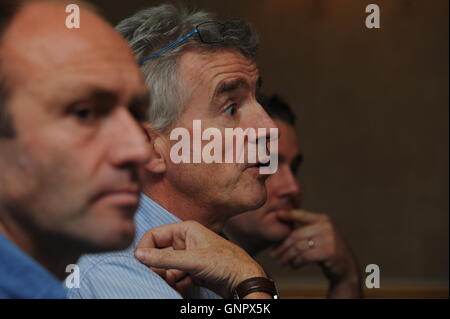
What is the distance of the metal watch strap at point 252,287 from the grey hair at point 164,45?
0.22 meters

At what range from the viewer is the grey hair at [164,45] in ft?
3.27

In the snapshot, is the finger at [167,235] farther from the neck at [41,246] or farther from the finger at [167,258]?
the neck at [41,246]

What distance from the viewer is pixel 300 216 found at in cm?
127

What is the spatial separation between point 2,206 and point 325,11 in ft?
1.90

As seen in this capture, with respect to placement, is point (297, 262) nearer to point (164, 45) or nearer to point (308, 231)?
point (308, 231)

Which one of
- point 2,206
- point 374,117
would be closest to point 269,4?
point 374,117

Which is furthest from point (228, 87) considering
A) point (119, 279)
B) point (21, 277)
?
point (21, 277)

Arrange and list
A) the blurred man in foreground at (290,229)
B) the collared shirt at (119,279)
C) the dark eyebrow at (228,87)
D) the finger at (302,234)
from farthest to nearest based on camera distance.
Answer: the finger at (302,234) → the blurred man in foreground at (290,229) → the dark eyebrow at (228,87) → the collared shirt at (119,279)

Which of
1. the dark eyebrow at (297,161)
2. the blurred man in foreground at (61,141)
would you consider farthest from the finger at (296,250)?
the blurred man in foreground at (61,141)

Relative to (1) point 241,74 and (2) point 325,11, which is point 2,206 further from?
(2) point 325,11

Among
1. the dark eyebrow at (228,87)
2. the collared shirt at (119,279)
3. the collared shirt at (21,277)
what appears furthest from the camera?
the dark eyebrow at (228,87)

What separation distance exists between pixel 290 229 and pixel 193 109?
331mm
